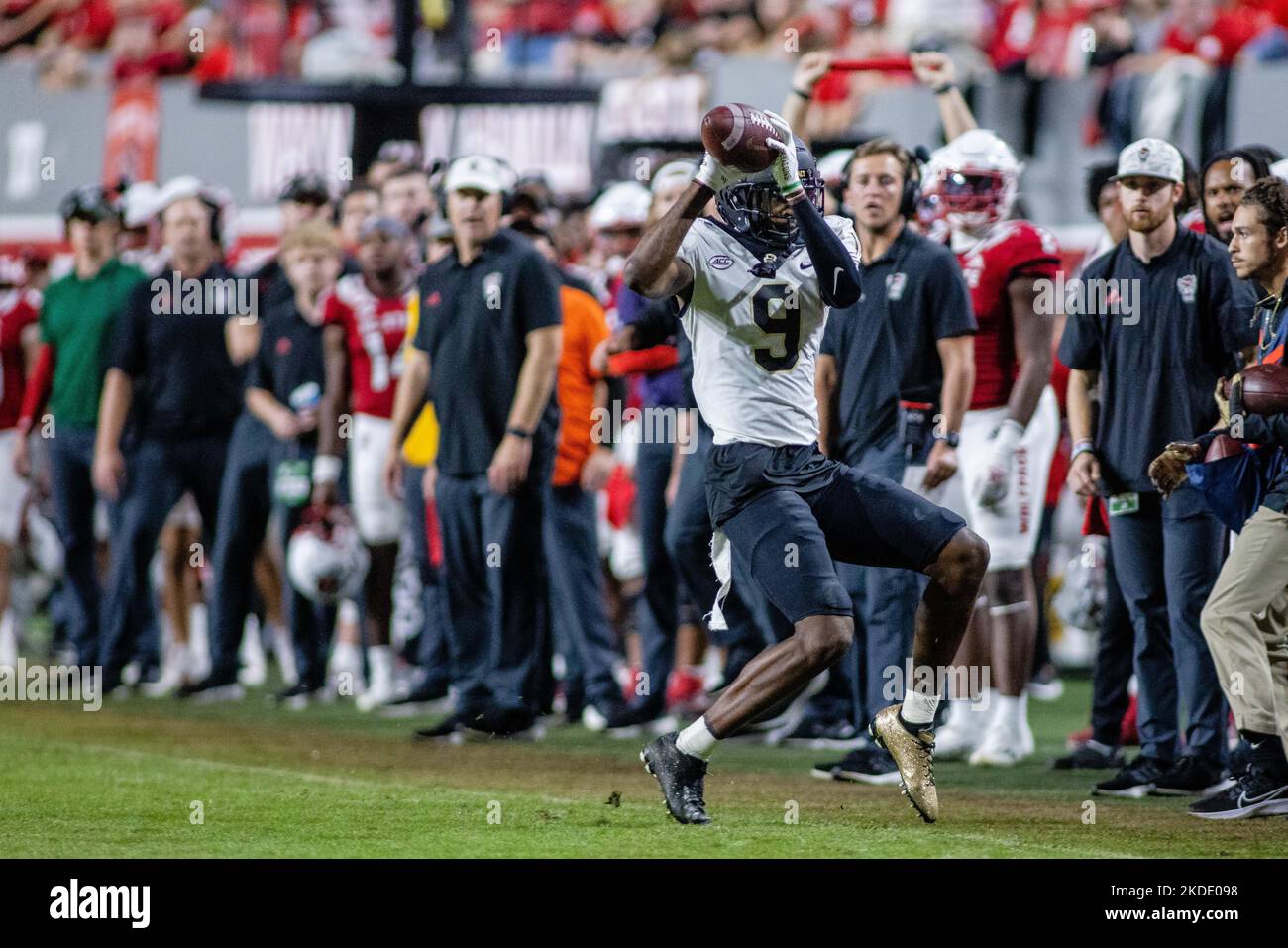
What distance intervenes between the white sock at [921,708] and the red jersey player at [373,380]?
188 inches

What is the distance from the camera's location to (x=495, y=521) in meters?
9.25

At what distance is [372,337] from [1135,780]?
509 cm

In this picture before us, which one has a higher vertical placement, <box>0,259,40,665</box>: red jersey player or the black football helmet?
the black football helmet

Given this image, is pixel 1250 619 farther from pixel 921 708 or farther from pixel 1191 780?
pixel 921 708

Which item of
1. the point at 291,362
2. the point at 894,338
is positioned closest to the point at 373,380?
the point at 291,362

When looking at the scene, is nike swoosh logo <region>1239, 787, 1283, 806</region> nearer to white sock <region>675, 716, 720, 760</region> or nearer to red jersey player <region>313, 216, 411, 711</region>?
white sock <region>675, 716, 720, 760</region>

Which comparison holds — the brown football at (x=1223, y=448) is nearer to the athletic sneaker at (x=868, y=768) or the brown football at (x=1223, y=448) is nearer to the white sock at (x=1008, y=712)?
the athletic sneaker at (x=868, y=768)

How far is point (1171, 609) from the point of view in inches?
295

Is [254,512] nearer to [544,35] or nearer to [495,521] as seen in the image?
[495,521]

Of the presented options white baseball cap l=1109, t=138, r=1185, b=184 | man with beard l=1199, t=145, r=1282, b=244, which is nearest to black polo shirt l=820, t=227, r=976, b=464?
white baseball cap l=1109, t=138, r=1185, b=184

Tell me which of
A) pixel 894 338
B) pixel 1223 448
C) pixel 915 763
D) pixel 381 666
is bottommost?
pixel 381 666

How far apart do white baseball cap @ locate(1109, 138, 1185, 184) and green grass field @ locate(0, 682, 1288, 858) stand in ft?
7.18

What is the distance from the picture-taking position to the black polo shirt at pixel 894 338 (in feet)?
26.8

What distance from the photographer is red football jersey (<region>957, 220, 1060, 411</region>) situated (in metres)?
8.55
